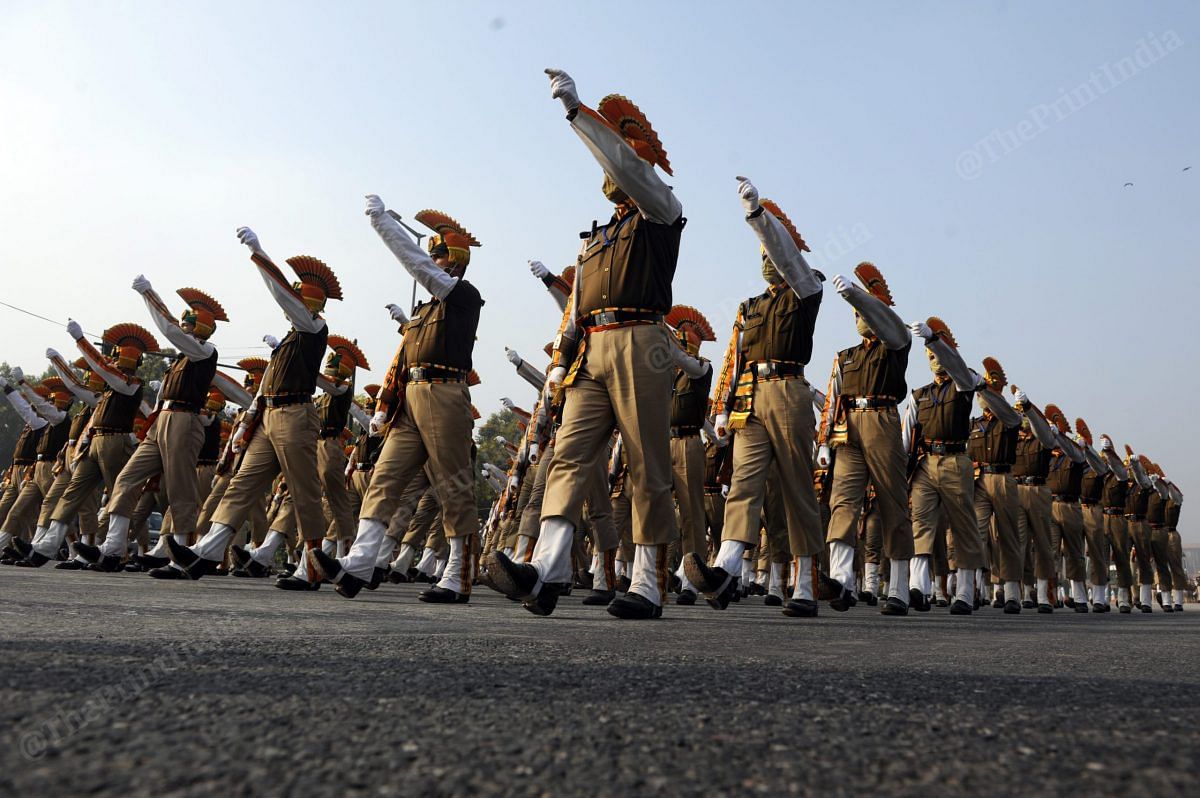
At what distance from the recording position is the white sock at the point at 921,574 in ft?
28.8

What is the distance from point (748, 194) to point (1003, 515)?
7217 mm

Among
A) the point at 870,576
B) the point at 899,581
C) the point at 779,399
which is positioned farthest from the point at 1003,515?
the point at 779,399

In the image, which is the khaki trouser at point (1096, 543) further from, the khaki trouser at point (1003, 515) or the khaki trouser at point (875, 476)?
the khaki trouser at point (875, 476)

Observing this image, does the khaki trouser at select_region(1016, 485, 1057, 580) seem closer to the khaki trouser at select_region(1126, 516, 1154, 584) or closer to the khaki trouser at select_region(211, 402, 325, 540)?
the khaki trouser at select_region(1126, 516, 1154, 584)

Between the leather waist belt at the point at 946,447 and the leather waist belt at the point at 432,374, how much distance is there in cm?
Answer: 490

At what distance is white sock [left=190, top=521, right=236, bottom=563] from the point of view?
741 centimetres

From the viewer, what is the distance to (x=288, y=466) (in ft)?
26.3

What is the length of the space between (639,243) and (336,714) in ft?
12.5

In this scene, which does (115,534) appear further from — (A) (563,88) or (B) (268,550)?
(A) (563,88)

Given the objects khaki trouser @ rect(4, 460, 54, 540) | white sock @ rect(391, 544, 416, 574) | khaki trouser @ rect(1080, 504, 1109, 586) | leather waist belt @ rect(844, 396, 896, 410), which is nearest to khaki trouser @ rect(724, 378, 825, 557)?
leather waist belt @ rect(844, 396, 896, 410)

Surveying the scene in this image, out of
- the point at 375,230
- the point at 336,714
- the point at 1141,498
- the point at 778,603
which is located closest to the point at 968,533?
the point at 778,603

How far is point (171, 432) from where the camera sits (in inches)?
374

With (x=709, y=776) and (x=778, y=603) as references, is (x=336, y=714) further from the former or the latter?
Answer: (x=778, y=603)

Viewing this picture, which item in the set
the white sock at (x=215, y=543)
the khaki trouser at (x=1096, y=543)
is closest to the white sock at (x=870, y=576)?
the khaki trouser at (x=1096, y=543)
